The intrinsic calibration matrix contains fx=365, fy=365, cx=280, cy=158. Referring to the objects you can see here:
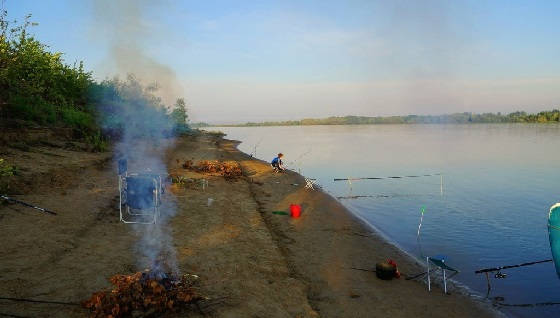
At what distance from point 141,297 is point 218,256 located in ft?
11.1

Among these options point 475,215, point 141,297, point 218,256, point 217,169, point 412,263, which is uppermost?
point 217,169

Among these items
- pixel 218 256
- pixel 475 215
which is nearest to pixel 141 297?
pixel 218 256

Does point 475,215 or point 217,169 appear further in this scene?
point 217,169

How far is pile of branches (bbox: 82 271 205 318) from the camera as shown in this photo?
6176 mm

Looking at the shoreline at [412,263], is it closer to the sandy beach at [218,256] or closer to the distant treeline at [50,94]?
the sandy beach at [218,256]

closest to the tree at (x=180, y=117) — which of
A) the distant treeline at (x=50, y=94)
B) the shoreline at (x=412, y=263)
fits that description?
the distant treeline at (x=50, y=94)

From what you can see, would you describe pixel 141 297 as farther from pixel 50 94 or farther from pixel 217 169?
pixel 50 94

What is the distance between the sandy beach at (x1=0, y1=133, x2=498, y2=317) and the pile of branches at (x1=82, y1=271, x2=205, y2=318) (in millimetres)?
245

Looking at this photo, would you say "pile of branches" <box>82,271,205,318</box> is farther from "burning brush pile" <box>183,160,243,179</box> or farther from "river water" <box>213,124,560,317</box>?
"burning brush pile" <box>183,160,243,179</box>

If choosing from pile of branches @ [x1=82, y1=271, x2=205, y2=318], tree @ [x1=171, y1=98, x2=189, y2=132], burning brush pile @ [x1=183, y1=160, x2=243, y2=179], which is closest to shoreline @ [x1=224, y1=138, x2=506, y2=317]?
pile of branches @ [x1=82, y1=271, x2=205, y2=318]

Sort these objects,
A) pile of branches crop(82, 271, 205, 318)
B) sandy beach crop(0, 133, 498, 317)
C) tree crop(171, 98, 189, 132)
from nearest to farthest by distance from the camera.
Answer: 1. pile of branches crop(82, 271, 205, 318)
2. sandy beach crop(0, 133, 498, 317)
3. tree crop(171, 98, 189, 132)

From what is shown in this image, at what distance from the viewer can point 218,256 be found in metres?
9.74

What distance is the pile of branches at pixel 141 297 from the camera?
618cm

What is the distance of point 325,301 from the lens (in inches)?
318
